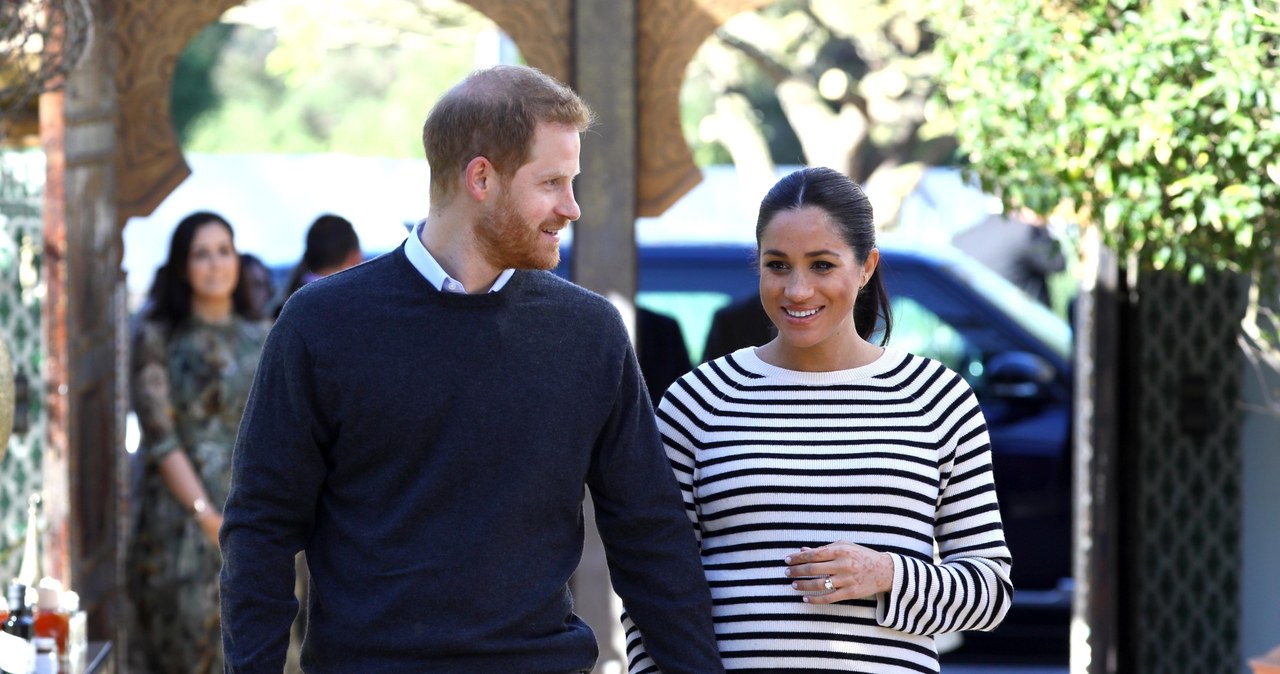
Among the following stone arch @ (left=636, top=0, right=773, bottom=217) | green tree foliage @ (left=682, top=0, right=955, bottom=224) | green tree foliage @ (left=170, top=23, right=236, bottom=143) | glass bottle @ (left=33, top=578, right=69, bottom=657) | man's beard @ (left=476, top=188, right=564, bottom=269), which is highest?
green tree foliage @ (left=170, top=23, right=236, bottom=143)

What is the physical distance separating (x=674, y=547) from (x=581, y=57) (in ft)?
8.43

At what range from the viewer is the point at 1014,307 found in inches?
285

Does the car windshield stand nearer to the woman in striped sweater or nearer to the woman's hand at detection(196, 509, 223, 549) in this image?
the woman's hand at detection(196, 509, 223, 549)

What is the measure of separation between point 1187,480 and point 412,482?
4.27 metres

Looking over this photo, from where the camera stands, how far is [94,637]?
4719mm

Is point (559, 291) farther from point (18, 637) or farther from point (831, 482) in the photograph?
point (18, 637)

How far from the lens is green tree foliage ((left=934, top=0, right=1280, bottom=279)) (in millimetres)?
3488

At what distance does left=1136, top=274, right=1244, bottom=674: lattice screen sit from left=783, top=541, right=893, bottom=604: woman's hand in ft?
12.5

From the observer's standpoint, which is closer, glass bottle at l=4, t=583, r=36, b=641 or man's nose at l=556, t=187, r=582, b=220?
man's nose at l=556, t=187, r=582, b=220

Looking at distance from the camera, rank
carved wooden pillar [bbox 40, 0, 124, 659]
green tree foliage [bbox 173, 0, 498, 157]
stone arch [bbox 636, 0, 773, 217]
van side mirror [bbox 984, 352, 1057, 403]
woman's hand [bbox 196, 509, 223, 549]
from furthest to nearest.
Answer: green tree foliage [bbox 173, 0, 498, 157] < van side mirror [bbox 984, 352, 1057, 403] < woman's hand [bbox 196, 509, 223, 549] < stone arch [bbox 636, 0, 773, 217] < carved wooden pillar [bbox 40, 0, 124, 659]

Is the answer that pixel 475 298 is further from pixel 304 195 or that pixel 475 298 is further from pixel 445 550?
pixel 304 195

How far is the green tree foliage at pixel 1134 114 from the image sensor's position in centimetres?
349

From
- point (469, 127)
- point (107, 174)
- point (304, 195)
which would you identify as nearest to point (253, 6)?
point (304, 195)

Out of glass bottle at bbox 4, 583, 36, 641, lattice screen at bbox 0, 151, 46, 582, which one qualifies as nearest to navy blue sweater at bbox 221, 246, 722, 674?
glass bottle at bbox 4, 583, 36, 641
